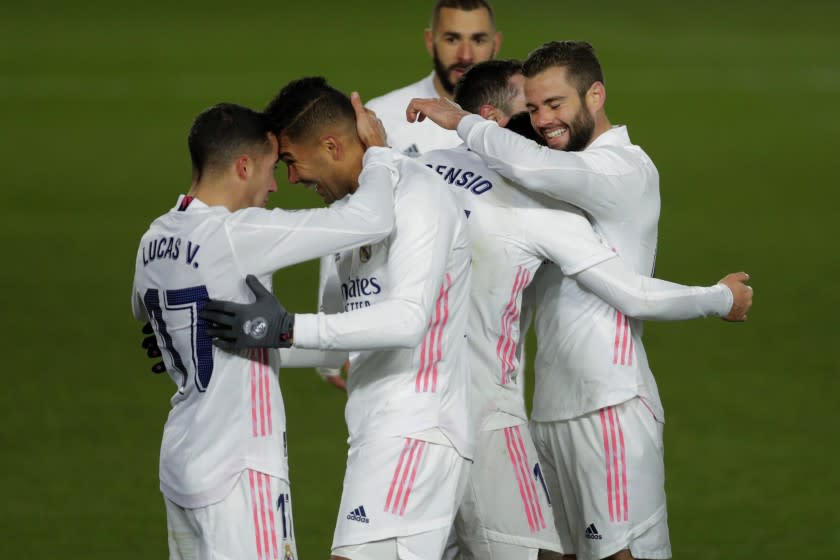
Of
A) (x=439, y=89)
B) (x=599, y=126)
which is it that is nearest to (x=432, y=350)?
(x=599, y=126)

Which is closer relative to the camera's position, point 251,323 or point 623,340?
point 251,323

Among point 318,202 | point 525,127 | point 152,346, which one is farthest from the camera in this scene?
point 318,202

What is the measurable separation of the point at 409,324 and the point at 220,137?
957 mm

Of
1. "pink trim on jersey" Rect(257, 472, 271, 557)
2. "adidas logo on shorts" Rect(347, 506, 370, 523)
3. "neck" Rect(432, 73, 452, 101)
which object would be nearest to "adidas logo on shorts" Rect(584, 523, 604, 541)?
"adidas logo on shorts" Rect(347, 506, 370, 523)

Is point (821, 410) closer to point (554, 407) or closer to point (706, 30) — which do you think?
point (554, 407)

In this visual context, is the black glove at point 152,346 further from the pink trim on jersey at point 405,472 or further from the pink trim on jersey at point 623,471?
the pink trim on jersey at point 623,471

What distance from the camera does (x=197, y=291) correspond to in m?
4.89

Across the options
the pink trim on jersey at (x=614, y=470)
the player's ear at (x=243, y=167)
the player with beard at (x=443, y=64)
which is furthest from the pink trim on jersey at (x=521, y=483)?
the player with beard at (x=443, y=64)

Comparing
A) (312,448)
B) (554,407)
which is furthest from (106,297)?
(554,407)

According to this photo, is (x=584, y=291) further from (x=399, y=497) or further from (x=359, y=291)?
(x=399, y=497)

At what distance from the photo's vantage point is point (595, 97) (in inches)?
230

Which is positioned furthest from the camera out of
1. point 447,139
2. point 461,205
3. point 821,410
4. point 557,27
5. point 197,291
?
point 557,27

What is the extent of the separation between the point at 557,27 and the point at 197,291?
1054 inches

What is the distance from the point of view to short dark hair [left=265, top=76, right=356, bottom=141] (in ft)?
17.0
